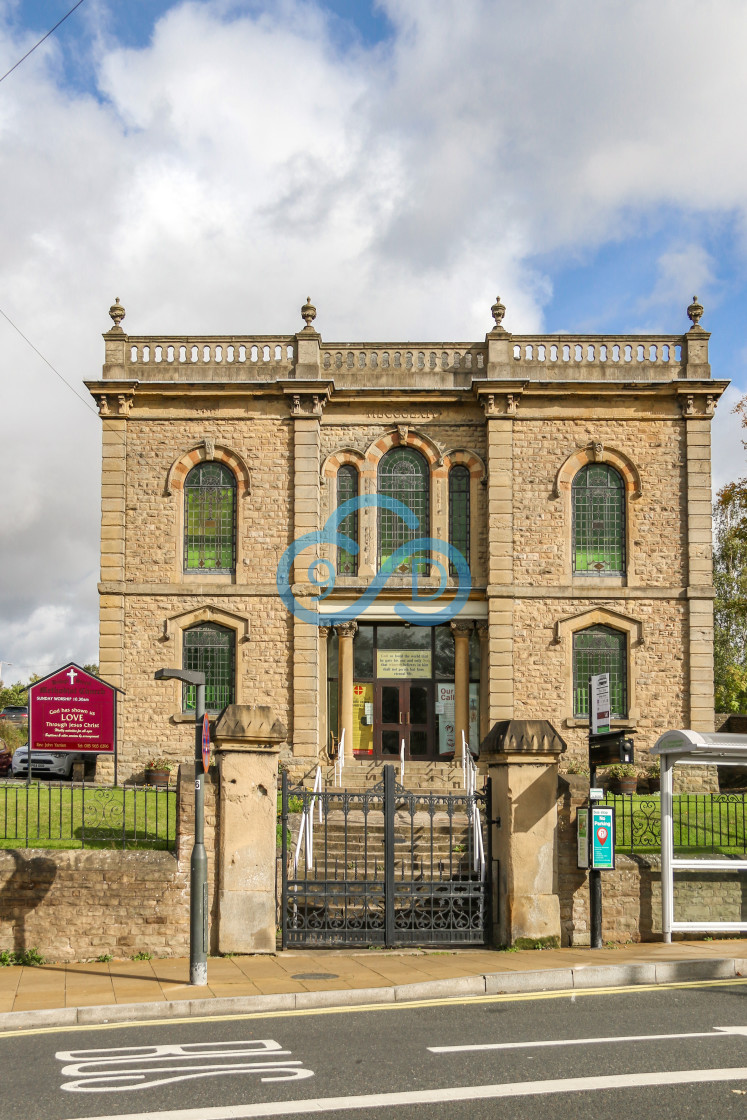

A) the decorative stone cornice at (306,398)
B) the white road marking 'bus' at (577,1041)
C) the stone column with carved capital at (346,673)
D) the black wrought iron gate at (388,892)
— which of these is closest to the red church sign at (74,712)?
the black wrought iron gate at (388,892)

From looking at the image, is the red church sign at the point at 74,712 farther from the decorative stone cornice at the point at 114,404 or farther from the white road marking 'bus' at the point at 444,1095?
the white road marking 'bus' at the point at 444,1095

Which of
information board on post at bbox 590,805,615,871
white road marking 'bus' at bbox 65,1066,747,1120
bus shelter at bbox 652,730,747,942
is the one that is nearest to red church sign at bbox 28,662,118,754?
information board on post at bbox 590,805,615,871

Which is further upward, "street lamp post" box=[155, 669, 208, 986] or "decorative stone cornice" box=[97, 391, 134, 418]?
"decorative stone cornice" box=[97, 391, 134, 418]

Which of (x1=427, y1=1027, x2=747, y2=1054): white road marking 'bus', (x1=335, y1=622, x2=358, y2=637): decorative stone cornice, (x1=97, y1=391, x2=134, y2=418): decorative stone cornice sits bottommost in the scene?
(x1=427, y1=1027, x2=747, y2=1054): white road marking 'bus'

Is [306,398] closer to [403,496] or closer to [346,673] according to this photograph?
[403,496]

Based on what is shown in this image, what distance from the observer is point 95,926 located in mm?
13422

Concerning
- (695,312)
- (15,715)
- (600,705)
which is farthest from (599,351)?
(15,715)

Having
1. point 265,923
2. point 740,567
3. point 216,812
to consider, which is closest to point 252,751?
point 216,812

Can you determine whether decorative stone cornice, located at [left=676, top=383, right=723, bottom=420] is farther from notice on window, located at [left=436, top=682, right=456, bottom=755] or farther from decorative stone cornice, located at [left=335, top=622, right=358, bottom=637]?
decorative stone cornice, located at [left=335, top=622, right=358, bottom=637]

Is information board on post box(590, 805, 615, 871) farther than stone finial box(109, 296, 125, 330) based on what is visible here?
No

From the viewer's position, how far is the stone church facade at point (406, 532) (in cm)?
2614

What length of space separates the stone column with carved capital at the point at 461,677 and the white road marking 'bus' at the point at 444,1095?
60.2ft

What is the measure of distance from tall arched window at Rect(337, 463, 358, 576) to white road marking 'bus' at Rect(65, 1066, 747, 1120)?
1930cm

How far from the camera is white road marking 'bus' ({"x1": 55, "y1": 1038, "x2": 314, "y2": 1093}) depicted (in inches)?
316
